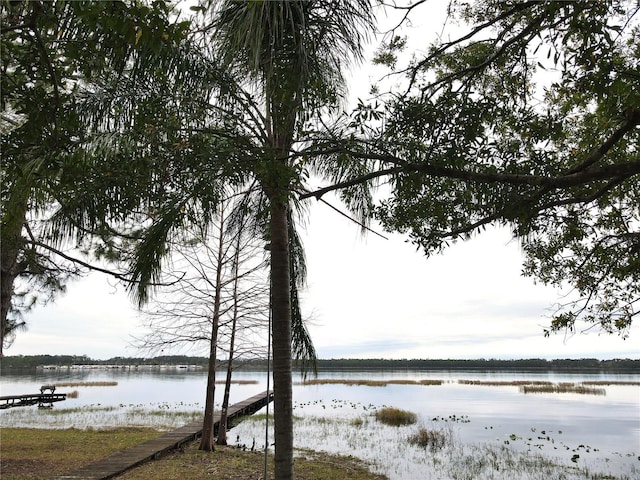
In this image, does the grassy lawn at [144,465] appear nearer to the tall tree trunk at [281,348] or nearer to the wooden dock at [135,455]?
the wooden dock at [135,455]

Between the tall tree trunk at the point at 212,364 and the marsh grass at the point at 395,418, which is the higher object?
the tall tree trunk at the point at 212,364

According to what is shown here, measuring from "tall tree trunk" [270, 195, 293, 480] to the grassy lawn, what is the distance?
9.71 ft

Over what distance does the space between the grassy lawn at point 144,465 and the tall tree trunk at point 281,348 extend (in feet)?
9.71

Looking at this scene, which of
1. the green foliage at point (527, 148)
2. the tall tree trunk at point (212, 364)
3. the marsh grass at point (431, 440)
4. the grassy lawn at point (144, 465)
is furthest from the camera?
the marsh grass at point (431, 440)

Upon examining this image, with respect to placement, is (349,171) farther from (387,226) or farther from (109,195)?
(109,195)

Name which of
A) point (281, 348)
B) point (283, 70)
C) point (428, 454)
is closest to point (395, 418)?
point (428, 454)

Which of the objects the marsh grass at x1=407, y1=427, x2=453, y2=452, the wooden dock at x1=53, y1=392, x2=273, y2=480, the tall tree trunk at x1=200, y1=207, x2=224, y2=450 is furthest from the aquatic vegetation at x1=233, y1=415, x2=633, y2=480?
the tall tree trunk at x1=200, y1=207, x2=224, y2=450

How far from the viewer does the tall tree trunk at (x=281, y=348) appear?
5.29 m

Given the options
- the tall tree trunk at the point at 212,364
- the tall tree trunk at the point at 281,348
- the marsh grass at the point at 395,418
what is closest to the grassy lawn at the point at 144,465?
the tall tree trunk at the point at 212,364

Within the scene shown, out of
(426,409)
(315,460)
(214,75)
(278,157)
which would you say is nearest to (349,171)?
(214,75)

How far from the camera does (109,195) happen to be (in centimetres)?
395

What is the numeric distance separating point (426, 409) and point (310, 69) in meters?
21.7

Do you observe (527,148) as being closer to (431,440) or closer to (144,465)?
(144,465)

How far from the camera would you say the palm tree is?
3.62 m
